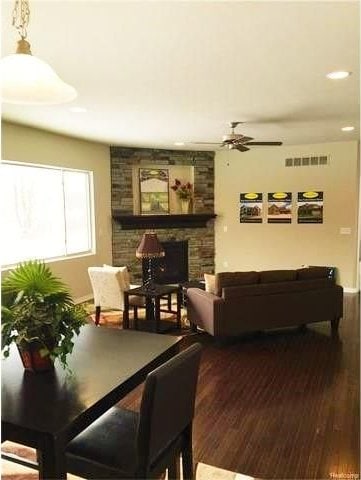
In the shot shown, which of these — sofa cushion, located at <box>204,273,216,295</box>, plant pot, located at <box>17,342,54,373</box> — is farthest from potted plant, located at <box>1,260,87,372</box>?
sofa cushion, located at <box>204,273,216,295</box>

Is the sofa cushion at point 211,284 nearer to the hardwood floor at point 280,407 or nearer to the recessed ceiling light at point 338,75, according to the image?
the hardwood floor at point 280,407

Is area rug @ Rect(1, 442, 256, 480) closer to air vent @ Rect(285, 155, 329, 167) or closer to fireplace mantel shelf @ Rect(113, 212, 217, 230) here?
fireplace mantel shelf @ Rect(113, 212, 217, 230)

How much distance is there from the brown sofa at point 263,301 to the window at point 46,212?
252 centimetres

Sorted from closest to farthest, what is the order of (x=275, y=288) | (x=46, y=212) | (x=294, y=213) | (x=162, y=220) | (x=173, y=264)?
(x=275, y=288) < (x=46, y=212) < (x=294, y=213) < (x=162, y=220) < (x=173, y=264)

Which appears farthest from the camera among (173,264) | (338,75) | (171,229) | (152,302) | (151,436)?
(173,264)

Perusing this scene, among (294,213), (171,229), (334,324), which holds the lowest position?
(334,324)

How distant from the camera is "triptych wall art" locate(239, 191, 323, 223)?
23.9 feet

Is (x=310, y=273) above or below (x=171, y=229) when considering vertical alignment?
below

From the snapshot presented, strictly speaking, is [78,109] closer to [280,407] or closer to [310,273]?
[310,273]

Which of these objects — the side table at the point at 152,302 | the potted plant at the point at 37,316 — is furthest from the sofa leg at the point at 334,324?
the potted plant at the point at 37,316

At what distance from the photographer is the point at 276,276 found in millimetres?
4543

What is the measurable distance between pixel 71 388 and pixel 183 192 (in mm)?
6616

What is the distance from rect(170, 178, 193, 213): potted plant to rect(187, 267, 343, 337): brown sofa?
11.3 feet

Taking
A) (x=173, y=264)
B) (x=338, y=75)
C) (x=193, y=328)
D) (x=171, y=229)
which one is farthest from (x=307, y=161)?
(x=193, y=328)
